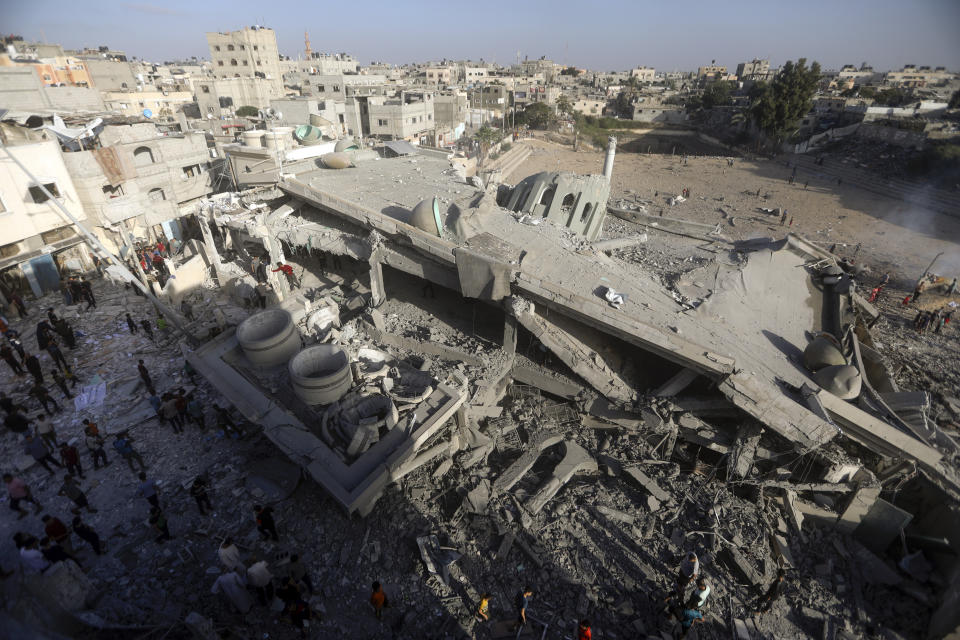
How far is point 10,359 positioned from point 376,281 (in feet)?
31.8

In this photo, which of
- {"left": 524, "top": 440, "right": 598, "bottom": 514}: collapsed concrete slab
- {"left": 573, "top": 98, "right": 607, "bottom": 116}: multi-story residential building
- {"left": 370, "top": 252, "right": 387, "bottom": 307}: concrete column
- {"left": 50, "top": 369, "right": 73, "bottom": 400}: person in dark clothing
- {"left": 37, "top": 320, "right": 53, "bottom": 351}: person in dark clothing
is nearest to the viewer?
{"left": 524, "top": 440, "right": 598, "bottom": 514}: collapsed concrete slab

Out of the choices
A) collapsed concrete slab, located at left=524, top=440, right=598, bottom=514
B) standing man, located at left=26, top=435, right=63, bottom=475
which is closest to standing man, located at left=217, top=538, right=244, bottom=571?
standing man, located at left=26, top=435, right=63, bottom=475

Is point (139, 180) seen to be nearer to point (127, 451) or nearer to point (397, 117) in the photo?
point (127, 451)

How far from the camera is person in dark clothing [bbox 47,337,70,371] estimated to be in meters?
11.5

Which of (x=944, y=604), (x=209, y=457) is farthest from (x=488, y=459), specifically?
(x=944, y=604)

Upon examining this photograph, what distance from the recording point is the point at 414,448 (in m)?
8.48

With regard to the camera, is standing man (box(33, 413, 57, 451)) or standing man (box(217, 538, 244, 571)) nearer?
standing man (box(217, 538, 244, 571))

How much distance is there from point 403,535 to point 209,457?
4.90 m

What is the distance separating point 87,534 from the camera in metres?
7.42

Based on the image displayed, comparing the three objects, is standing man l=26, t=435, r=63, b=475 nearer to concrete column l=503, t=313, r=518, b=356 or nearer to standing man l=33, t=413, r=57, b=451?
standing man l=33, t=413, r=57, b=451

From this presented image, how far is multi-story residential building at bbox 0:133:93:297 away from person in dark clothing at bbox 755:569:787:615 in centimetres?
2289

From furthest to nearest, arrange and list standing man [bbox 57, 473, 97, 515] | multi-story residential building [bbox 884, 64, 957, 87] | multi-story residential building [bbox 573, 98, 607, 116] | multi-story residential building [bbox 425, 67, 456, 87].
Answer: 1. multi-story residential building [bbox 425, 67, 456, 87]
2. multi-story residential building [bbox 884, 64, 957, 87]
3. multi-story residential building [bbox 573, 98, 607, 116]
4. standing man [bbox 57, 473, 97, 515]

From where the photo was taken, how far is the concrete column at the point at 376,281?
14.1m

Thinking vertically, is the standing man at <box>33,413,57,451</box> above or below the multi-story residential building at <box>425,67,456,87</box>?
below
